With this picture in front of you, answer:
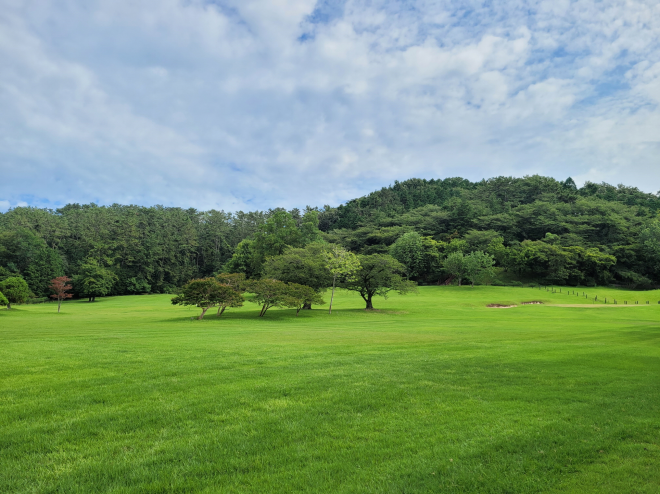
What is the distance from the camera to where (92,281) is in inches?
2655

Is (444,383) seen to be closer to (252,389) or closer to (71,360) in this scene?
(252,389)

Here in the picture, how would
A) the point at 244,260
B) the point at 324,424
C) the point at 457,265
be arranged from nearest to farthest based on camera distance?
the point at 324,424 < the point at 457,265 < the point at 244,260

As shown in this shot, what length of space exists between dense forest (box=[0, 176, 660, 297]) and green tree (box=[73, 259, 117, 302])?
27cm

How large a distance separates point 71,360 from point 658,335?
23324 millimetres

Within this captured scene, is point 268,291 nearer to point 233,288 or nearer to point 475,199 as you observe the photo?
point 233,288

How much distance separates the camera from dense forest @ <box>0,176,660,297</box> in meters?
69.8

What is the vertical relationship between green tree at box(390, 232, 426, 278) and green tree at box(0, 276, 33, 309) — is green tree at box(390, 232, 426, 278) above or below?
above

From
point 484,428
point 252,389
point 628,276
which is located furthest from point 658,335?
point 628,276

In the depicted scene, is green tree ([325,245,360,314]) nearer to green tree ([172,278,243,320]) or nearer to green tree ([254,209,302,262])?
green tree ([172,278,243,320])

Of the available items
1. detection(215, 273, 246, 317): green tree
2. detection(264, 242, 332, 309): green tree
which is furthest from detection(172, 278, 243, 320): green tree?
detection(264, 242, 332, 309): green tree

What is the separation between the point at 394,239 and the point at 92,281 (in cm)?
6663

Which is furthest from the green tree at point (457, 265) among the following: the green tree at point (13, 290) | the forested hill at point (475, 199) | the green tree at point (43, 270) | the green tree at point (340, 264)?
the green tree at point (43, 270)

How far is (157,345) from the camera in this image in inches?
504

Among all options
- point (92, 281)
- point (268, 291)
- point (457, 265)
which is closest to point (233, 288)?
point (268, 291)
